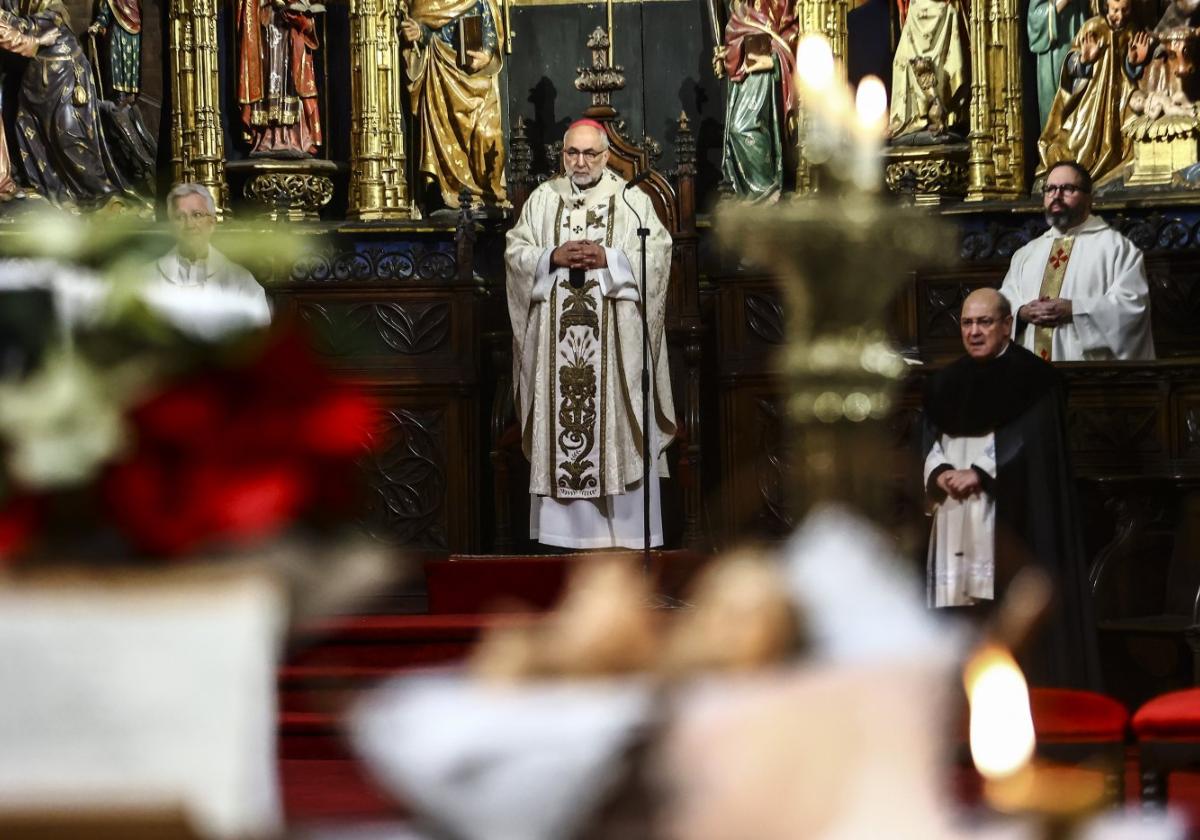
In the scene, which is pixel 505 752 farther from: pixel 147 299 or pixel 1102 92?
pixel 1102 92

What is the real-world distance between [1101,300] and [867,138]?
6557 millimetres

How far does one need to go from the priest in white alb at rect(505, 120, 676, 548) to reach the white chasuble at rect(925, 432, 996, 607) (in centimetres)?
260

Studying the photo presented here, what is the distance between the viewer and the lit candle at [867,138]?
254 cm

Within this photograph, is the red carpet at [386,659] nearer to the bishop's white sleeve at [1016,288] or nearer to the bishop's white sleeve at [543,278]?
the bishop's white sleeve at [543,278]

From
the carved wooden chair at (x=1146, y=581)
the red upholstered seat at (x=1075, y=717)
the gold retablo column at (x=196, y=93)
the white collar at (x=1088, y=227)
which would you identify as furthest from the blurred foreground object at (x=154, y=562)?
the gold retablo column at (x=196, y=93)

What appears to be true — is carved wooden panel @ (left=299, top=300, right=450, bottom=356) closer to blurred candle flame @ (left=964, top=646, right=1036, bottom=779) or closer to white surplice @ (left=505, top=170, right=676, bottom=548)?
white surplice @ (left=505, top=170, right=676, bottom=548)

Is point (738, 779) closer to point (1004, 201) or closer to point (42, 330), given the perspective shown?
point (42, 330)

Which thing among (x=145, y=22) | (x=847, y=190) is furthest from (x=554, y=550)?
(x=847, y=190)

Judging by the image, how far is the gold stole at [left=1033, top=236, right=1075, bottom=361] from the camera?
904 centimetres

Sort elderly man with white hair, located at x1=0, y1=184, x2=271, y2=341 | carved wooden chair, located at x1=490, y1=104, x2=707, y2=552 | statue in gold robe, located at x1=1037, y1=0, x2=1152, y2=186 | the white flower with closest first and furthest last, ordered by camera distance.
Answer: the white flower → elderly man with white hair, located at x1=0, y1=184, x2=271, y2=341 → carved wooden chair, located at x1=490, y1=104, x2=707, y2=552 → statue in gold robe, located at x1=1037, y1=0, x2=1152, y2=186

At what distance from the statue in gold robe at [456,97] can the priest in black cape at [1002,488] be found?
14.4ft

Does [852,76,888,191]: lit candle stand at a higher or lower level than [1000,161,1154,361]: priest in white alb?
lower

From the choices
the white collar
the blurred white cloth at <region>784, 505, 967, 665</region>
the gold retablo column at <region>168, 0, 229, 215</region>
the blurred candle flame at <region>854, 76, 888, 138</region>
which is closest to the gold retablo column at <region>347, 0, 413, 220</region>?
the gold retablo column at <region>168, 0, 229, 215</region>

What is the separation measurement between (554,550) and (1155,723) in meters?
5.25
